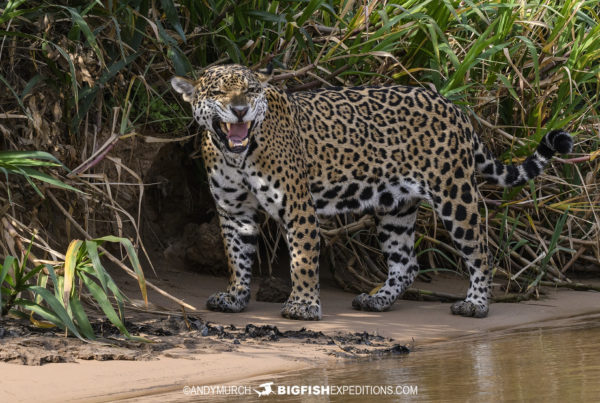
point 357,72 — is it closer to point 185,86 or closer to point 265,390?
point 185,86

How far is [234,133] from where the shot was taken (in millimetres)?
5707

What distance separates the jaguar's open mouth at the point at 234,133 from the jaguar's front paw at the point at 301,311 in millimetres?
955

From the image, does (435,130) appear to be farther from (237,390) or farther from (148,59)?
(237,390)

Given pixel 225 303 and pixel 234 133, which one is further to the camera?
pixel 225 303

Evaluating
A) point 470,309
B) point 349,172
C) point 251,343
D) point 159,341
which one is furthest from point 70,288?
point 470,309

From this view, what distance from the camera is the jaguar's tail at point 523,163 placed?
6.25 metres

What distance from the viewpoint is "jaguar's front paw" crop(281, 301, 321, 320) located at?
229 inches

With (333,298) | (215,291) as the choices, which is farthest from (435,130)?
(215,291)

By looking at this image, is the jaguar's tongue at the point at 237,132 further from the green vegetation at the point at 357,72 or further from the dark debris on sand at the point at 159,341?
the dark debris on sand at the point at 159,341

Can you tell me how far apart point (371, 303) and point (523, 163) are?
1.34 meters

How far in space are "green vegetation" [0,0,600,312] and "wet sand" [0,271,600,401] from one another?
0.42 meters

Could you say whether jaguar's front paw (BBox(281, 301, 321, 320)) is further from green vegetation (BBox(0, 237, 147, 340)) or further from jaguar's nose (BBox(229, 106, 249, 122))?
green vegetation (BBox(0, 237, 147, 340))

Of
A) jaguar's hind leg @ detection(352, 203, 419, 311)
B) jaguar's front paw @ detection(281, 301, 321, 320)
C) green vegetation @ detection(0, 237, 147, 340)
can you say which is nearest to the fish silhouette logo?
green vegetation @ detection(0, 237, 147, 340)

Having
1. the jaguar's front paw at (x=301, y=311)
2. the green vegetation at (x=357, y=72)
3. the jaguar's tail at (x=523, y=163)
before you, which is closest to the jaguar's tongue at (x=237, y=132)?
the green vegetation at (x=357, y=72)
